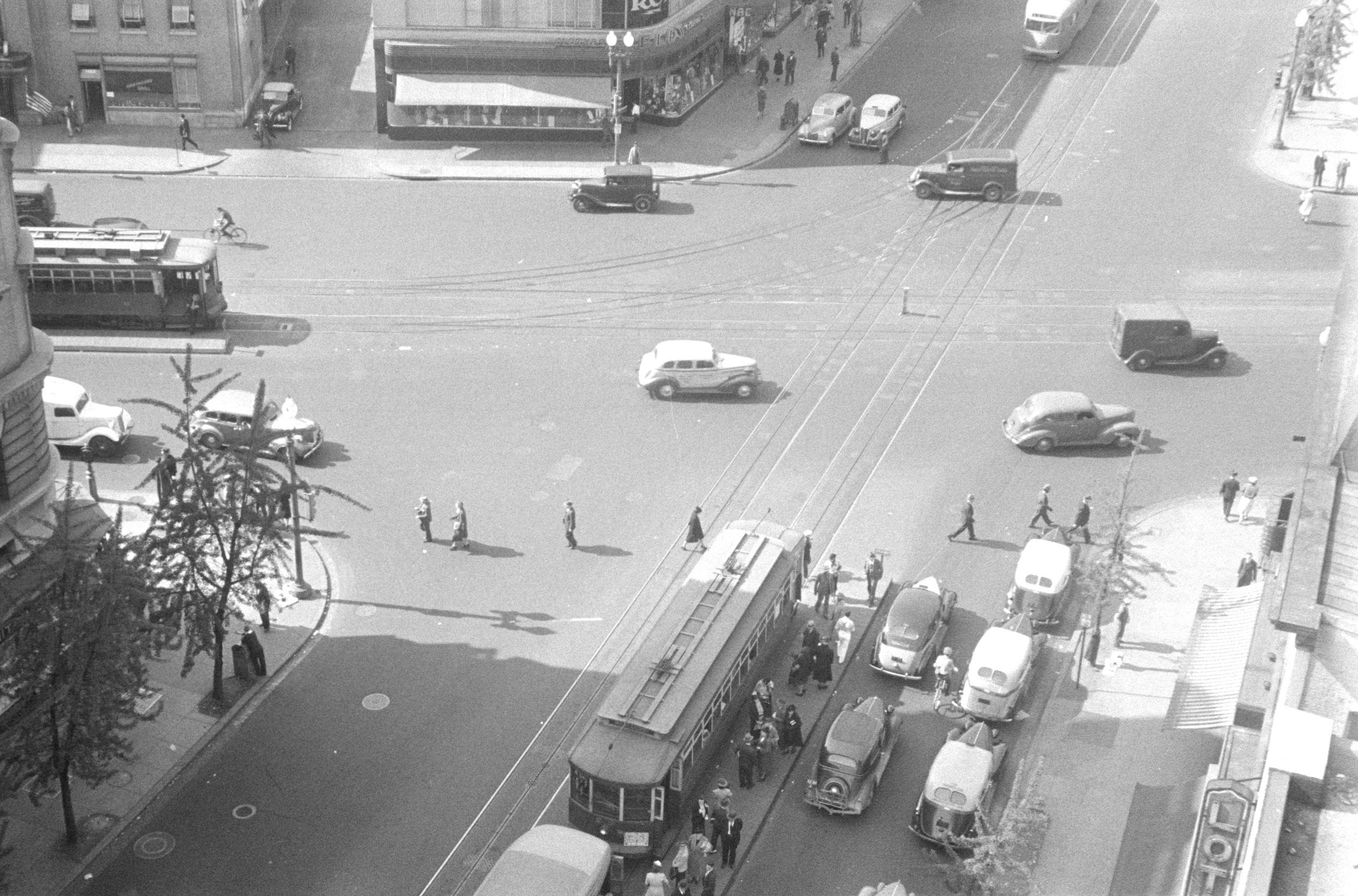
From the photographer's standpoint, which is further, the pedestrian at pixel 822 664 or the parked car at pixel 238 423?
the parked car at pixel 238 423

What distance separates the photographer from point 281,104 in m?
75.6

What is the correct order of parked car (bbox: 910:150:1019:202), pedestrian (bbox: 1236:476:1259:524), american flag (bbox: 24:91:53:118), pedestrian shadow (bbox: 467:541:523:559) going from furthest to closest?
1. american flag (bbox: 24:91:53:118)
2. parked car (bbox: 910:150:1019:202)
3. pedestrian (bbox: 1236:476:1259:524)
4. pedestrian shadow (bbox: 467:541:523:559)

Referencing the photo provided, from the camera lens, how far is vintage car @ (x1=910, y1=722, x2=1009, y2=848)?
37.4 m

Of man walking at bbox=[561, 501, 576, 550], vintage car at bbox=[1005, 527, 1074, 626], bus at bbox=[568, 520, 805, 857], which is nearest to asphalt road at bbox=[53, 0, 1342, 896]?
man walking at bbox=[561, 501, 576, 550]

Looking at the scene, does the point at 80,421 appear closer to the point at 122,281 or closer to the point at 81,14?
the point at 122,281

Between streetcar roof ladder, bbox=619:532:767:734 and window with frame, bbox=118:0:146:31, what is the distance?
43304mm

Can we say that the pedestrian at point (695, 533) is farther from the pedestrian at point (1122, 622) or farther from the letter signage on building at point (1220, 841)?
the letter signage on building at point (1220, 841)

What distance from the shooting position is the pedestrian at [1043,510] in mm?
48719

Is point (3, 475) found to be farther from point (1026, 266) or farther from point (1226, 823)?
point (1026, 266)

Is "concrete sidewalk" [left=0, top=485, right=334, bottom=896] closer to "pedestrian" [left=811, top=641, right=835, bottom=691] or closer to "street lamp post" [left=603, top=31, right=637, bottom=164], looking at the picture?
"pedestrian" [left=811, top=641, right=835, bottom=691]

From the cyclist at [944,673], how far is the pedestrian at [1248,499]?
11.9 metres

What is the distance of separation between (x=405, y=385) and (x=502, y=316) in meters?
5.60

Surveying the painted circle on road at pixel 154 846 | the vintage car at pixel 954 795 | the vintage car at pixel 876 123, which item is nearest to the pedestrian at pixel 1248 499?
the vintage car at pixel 954 795

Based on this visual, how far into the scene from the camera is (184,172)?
232 ft
